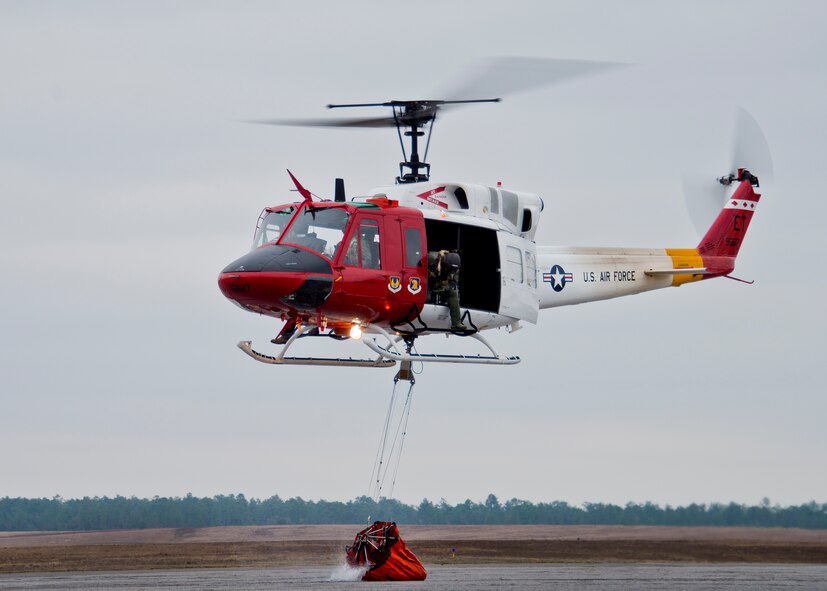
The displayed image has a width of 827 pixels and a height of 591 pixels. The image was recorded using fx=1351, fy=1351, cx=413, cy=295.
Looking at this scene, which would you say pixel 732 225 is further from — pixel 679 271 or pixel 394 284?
pixel 394 284

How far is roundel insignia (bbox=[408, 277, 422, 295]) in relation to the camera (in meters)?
26.0

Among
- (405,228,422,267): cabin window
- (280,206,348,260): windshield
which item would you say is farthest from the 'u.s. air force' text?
(280,206,348,260): windshield

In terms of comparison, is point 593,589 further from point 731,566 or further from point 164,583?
point 731,566

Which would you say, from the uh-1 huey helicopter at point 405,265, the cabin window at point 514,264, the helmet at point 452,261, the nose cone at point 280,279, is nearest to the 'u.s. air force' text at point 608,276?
the uh-1 huey helicopter at point 405,265

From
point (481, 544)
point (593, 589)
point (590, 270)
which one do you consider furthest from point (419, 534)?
point (593, 589)

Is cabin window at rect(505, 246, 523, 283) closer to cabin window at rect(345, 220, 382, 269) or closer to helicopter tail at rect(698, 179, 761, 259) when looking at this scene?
cabin window at rect(345, 220, 382, 269)

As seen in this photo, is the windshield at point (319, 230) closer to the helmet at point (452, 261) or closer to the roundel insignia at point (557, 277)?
the helmet at point (452, 261)

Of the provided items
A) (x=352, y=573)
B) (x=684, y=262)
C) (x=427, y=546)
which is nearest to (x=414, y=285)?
(x=352, y=573)

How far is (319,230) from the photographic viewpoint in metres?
25.2

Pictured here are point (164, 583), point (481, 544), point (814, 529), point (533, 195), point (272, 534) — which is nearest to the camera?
point (164, 583)

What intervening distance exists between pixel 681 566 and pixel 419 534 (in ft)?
65.3

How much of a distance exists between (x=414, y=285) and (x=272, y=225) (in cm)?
296

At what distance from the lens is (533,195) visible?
95.1ft

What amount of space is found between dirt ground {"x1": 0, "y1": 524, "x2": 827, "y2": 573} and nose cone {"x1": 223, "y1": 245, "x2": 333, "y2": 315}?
44.7ft
